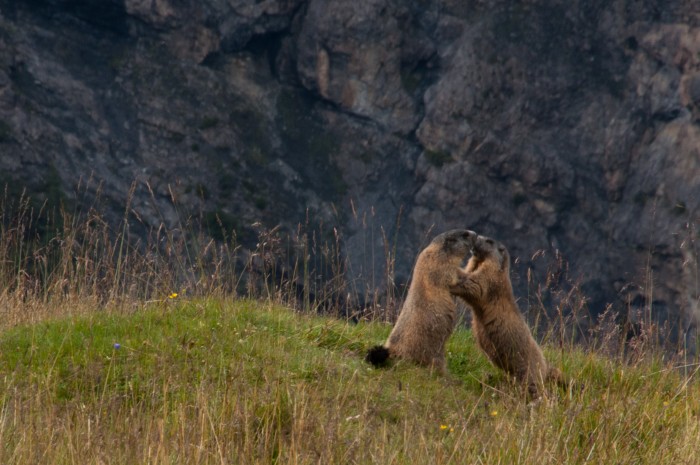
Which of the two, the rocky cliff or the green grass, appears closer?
the green grass

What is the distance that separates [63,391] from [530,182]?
54.4m

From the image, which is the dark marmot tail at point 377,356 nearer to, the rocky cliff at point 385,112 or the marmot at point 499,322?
the marmot at point 499,322

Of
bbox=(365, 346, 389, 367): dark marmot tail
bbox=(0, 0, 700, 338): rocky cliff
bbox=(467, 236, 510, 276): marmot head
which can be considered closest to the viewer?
bbox=(365, 346, 389, 367): dark marmot tail

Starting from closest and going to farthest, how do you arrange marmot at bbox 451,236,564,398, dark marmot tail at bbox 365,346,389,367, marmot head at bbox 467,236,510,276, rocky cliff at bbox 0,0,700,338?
dark marmot tail at bbox 365,346,389,367, marmot at bbox 451,236,564,398, marmot head at bbox 467,236,510,276, rocky cliff at bbox 0,0,700,338

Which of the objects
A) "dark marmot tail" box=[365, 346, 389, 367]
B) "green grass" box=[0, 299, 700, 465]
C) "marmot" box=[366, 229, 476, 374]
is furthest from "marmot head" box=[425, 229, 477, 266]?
"dark marmot tail" box=[365, 346, 389, 367]

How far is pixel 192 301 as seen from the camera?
8.14 metres

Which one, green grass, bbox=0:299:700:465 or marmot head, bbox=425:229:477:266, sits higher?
marmot head, bbox=425:229:477:266

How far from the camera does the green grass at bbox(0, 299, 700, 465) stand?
16.4 ft

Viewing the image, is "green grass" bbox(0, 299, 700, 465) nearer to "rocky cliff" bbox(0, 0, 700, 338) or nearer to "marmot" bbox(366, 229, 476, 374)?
"marmot" bbox(366, 229, 476, 374)

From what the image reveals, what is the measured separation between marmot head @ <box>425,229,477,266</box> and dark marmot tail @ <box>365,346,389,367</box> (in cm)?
106

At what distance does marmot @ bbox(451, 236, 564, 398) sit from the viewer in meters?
7.67

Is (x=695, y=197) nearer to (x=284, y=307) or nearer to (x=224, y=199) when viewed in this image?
(x=224, y=199)

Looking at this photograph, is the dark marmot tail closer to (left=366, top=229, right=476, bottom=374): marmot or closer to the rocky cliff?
(left=366, top=229, right=476, bottom=374): marmot

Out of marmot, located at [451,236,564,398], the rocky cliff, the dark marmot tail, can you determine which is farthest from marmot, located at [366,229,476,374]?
the rocky cliff
